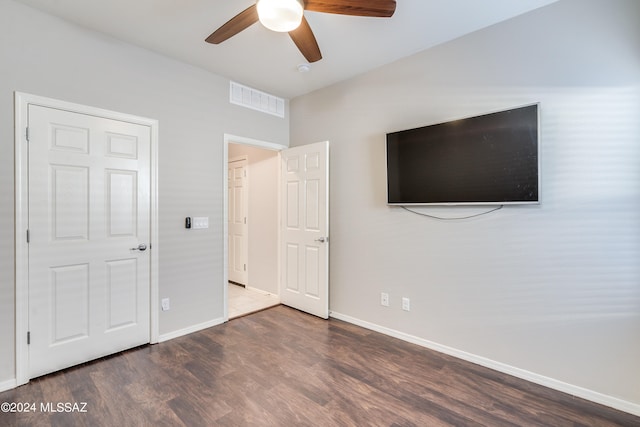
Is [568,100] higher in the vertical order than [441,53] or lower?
lower

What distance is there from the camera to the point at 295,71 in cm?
316

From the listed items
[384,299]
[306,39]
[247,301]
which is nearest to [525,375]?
[384,299]

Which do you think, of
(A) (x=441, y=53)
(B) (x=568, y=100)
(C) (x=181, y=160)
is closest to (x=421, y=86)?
(A) (x=441, y=53)

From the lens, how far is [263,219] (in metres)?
4.34

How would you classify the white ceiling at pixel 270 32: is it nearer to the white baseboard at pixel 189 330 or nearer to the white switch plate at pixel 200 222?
the white switch plate at pixel 200 222

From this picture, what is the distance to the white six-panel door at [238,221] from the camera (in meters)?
4.68

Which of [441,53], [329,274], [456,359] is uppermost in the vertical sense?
[441,53]

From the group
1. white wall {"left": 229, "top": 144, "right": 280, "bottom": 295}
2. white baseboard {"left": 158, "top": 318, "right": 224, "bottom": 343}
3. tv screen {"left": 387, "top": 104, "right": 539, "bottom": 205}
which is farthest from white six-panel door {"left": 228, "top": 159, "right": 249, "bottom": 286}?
tv screen {"left": 387, "top": 104, "right": 539, "bottom": 205}

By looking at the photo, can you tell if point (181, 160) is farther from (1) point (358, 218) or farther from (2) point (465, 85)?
(2) point (465, 85)

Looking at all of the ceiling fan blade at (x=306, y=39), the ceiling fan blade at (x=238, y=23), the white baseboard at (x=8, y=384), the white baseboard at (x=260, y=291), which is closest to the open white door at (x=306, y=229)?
the white baseboard at (x=260, y=291)

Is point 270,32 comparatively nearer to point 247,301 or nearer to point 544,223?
point 544,223

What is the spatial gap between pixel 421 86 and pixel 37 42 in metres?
3.10

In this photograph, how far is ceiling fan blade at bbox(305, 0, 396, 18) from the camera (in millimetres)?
1679

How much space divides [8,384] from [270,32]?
3255 mm
